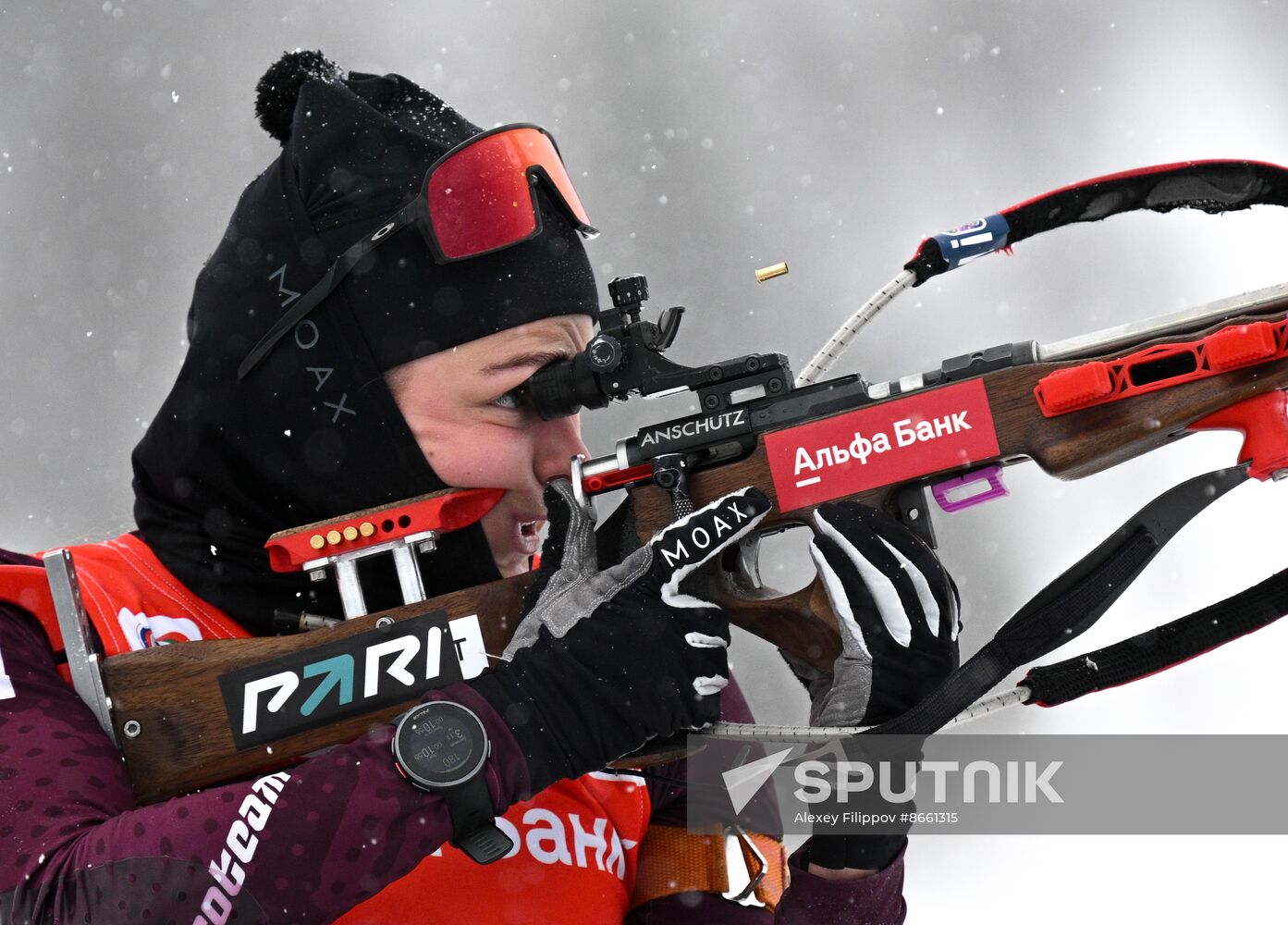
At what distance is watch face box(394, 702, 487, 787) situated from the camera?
1.11 meters

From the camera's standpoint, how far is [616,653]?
1.21 meters

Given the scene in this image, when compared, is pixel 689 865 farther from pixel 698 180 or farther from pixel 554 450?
pixel 698 180

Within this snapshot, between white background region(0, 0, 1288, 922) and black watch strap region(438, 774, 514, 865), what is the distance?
1802mm

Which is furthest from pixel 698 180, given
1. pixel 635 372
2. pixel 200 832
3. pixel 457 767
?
pixel 200 832

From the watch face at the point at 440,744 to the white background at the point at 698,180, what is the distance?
1.80 metres

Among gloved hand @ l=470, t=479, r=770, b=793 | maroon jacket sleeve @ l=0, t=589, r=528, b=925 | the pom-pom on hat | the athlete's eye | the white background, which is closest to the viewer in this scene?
maroon jacket sleeve @ l=0, t=589, r=528, b=925

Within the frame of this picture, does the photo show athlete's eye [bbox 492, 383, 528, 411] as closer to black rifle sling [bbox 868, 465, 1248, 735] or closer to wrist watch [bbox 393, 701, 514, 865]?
wrist watch [bbox 393, 701, 514, 865]

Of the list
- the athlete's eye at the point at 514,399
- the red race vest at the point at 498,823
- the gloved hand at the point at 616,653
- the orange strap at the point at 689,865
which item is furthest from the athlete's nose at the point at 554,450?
the orange strap at the point at 689,865

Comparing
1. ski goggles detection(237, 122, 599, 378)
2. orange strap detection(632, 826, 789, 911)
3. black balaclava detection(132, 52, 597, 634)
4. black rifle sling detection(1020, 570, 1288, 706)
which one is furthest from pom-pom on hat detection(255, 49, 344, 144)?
black rifle sling detection(1020, 570, 1288, 706)

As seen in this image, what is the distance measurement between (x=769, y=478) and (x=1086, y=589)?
36 cm

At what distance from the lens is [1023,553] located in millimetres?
2764

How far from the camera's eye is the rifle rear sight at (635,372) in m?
1.40

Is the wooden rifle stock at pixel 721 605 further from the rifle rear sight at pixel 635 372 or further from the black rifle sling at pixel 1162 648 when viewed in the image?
the black rifle sling at pixel 1162 648

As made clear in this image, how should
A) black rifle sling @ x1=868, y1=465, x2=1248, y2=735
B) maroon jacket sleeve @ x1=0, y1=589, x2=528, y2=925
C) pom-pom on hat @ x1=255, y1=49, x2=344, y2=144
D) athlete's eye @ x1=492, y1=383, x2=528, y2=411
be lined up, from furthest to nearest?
pom-pom on hat @ x1=255, y1=49, x2=344, y2=144 → athlete's eye @ x1=492, y1=383, x2=528, y2=411 → black rifle sling @ x1=868, y1=465, x2=1248, y2=735 → maroon jacket sleeve @ x1=0, y1=589, x2=528, y2=925
